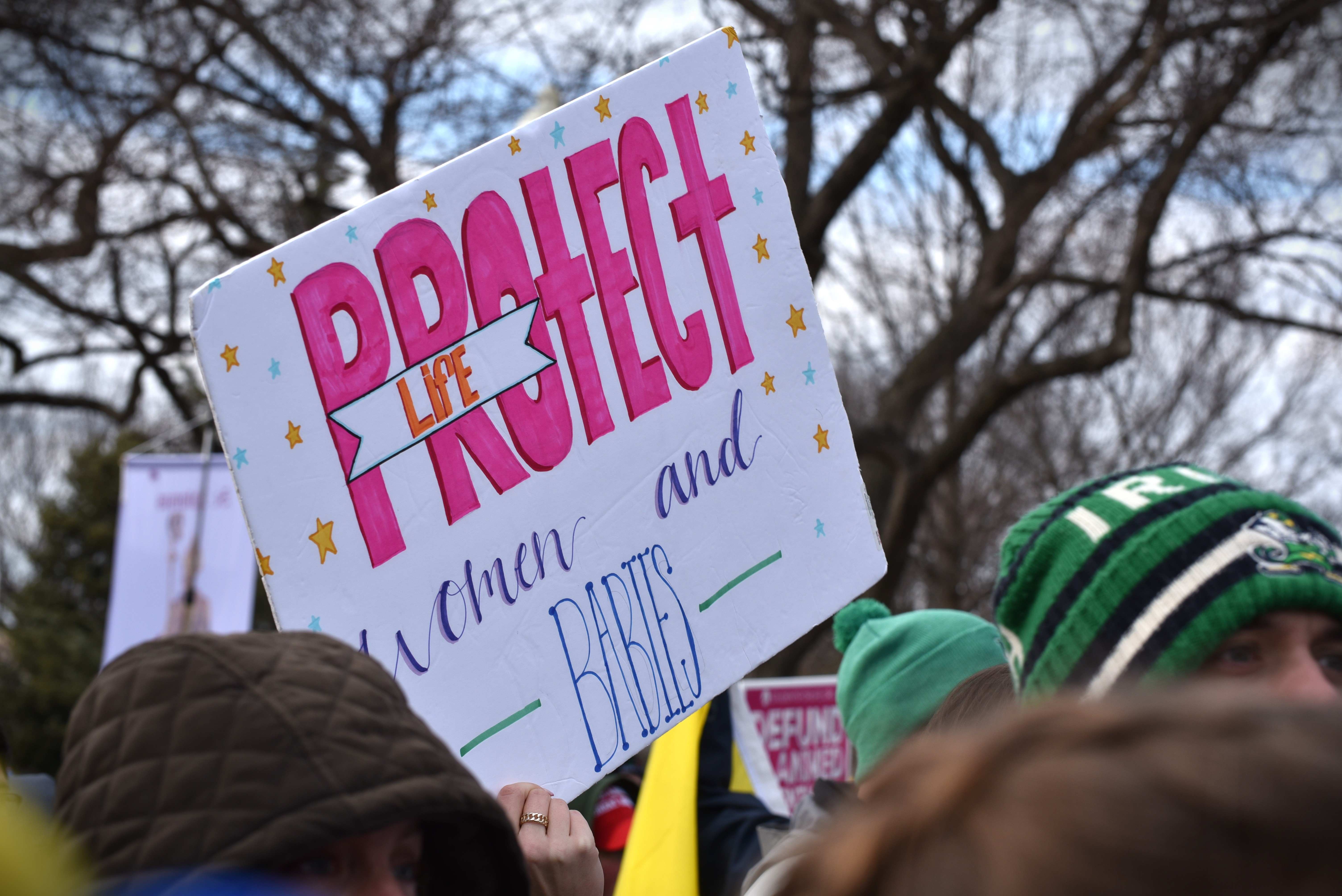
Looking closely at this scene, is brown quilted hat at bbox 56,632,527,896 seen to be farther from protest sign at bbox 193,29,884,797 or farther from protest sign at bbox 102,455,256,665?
protest sign at bbox 102,455,256,665

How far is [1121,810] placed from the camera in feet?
1.57

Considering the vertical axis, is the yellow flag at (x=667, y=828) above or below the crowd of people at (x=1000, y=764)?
below

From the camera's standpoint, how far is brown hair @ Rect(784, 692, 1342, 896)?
46cm

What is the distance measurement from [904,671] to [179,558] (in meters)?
5.76

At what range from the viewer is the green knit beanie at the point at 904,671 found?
1.99 metres

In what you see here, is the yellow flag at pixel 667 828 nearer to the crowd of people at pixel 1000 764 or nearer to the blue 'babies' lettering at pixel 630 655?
the blue 'babies' lettering at pixel 630 655

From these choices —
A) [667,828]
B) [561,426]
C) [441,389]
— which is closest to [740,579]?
[561,426]

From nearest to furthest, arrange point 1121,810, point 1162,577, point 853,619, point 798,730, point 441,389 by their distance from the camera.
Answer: point 1121,810, point 1162,577, point 441,389, point 853,619, point 798,730

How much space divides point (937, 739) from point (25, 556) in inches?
605

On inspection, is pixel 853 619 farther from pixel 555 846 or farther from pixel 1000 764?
pixel 1000 764

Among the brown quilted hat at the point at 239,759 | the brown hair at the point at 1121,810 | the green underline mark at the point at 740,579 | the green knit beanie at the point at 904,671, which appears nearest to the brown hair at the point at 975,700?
the green knit beanie at the point at 904,671

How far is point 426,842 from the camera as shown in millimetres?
1140

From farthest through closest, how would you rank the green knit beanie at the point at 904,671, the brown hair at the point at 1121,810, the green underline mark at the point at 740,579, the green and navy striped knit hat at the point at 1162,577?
the green knit beanie at the point at 904,671 → the green underline mark at the point at 740,579 → the green and navy striped knit hat at the point at 1162,577 → the brown hair at the point at 1121,810

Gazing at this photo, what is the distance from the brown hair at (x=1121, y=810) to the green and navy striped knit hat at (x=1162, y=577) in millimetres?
516
